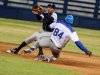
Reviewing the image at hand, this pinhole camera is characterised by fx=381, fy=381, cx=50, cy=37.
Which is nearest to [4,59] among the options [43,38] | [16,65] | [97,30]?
[16,65]

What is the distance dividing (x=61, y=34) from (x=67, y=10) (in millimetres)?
21803

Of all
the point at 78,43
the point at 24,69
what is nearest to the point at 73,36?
the point at 78,43

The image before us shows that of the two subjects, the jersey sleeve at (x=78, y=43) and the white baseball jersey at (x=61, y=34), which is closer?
the jersey sleeve at (x=78, y=43)

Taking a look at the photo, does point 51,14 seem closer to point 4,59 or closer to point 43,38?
point 43,38

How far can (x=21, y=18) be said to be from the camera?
104 feet

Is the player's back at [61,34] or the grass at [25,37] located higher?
the player's back at [61,34]

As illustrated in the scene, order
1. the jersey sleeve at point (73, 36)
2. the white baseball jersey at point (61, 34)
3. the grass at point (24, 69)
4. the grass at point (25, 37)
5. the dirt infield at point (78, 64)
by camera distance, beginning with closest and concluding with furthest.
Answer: the grass at point (24, 69) < the dirt infield at point (78, 64) < the jersey sleeve at point (73, 36) < the white baseball jersey at point (61, 34) < the grass at point (25, 37)

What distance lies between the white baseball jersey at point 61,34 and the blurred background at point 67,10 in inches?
785

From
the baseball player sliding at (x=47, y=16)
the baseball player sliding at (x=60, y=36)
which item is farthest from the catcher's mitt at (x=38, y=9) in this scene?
the baseball player sliding at (x=60, y=36)

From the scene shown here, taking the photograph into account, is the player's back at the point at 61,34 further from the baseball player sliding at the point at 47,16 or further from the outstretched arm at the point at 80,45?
the baseball player sliding at the point at 47,16

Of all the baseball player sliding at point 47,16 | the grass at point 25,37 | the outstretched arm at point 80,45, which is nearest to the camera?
the outstretched arm at point 80,45

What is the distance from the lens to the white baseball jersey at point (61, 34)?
11031 mm

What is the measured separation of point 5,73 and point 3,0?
80.5 feet

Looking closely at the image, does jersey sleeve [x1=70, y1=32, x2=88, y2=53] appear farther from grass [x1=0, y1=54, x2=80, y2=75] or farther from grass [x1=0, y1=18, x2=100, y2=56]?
grass [x1=0, y1=18, x2=100, y2=56]
